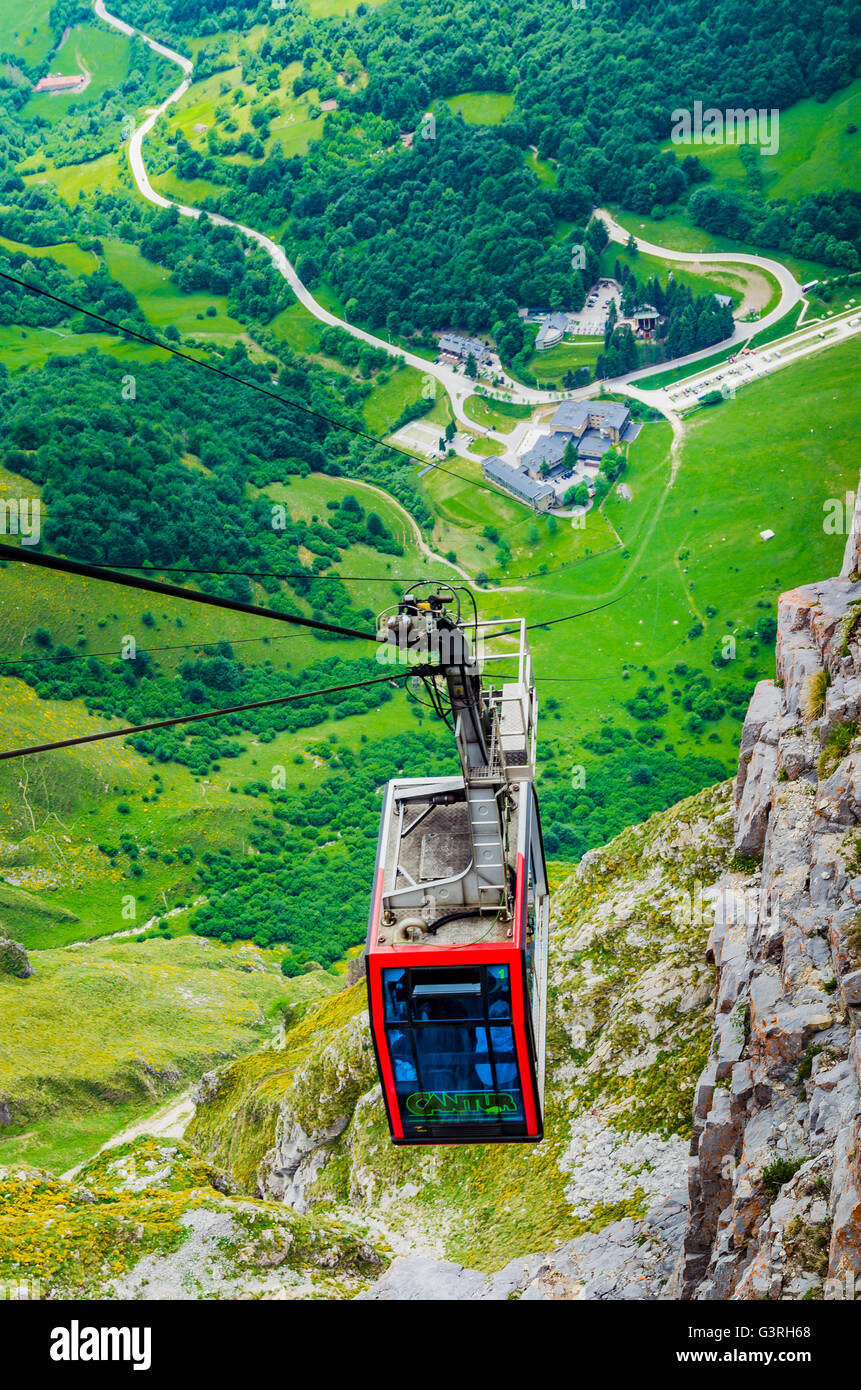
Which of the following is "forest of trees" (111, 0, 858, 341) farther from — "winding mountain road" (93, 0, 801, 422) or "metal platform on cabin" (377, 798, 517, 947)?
"metal platform on cabin" (377, 798, 517, 947)

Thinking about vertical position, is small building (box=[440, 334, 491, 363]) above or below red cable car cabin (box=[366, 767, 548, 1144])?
above

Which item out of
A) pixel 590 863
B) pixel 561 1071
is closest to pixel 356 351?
pixel 590 863

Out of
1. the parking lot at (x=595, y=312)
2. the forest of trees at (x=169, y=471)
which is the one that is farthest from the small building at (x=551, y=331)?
the forest of trees at (x=169, y=471)

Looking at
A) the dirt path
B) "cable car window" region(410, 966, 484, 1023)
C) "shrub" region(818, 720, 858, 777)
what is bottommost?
the dirt path

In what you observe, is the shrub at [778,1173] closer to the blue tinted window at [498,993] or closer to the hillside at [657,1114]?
the hillside at [657,1114]

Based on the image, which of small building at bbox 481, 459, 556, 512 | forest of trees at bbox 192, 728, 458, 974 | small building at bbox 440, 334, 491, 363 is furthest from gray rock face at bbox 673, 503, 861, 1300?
small building at bbox 440, 334, 491, 363

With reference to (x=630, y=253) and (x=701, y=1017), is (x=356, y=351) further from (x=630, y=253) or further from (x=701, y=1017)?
(x=701, y=1017)

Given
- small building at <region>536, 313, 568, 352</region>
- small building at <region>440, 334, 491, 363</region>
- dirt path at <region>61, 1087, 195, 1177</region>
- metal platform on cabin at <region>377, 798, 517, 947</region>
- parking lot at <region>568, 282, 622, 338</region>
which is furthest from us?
small building at <region>440, 334, 491, 363</region>
